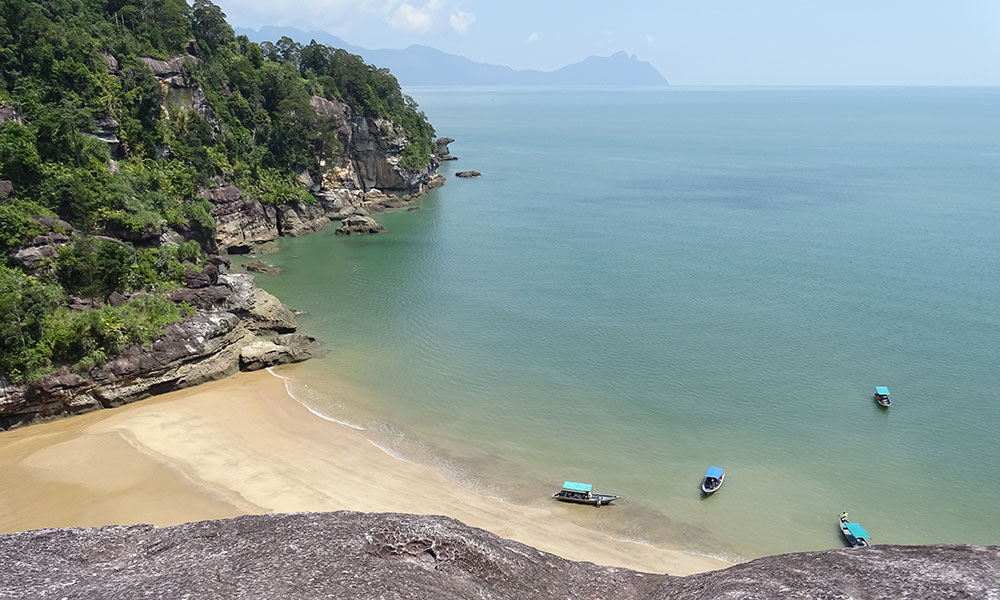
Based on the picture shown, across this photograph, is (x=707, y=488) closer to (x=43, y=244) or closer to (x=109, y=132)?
(x=43, y=244)

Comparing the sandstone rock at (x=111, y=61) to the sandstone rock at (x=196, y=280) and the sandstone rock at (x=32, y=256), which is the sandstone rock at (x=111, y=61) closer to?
the sandstone rock at (x=196, y=280)

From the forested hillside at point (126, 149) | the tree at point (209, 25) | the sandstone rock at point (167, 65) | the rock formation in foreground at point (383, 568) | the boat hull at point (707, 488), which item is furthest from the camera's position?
the tree at point (209, 25)

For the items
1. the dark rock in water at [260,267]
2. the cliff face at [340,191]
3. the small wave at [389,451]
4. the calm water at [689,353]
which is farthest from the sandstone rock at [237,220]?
the small wave at [389,451]

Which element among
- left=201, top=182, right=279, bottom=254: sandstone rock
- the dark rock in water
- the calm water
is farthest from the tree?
the dark rock in water

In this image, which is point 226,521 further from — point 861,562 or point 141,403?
point 141,403

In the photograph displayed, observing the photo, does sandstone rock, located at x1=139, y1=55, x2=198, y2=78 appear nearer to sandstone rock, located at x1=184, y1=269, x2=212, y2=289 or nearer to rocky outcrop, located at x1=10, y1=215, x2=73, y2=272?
rocky outcrop, located at x1=10, y1=215, x2=73, y2=272

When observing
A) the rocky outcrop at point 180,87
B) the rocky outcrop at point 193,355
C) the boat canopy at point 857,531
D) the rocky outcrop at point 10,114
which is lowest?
the boat canopy at point 857,531
